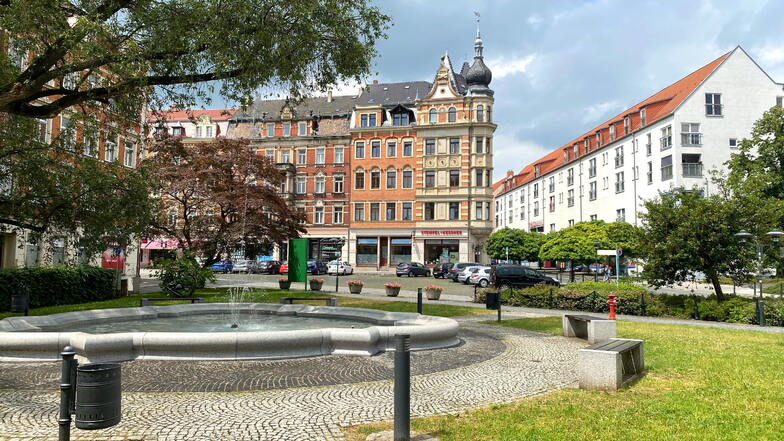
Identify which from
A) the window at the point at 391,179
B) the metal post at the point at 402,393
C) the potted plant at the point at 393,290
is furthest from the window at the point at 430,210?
the metal post at the point at 402,393

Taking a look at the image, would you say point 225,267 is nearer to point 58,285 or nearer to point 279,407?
point 58,285

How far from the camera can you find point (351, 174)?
2212 inches

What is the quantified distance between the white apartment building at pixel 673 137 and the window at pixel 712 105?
72 mm

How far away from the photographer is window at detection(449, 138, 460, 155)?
52250 mm

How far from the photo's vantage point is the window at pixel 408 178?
54.2 metres

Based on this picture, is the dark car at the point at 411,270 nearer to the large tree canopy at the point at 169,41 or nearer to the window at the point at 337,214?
the window at the point at 337,214

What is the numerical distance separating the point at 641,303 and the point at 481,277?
16.4m

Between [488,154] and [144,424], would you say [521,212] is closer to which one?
[488,154]

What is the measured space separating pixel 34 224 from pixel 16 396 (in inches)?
418

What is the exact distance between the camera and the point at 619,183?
165 feet

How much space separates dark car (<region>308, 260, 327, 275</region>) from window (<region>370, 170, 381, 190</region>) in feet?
36.8

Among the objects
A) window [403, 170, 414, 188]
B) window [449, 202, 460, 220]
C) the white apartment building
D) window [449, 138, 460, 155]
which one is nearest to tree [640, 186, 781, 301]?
the white apartment building

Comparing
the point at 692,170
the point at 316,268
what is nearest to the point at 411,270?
the point at 316,268

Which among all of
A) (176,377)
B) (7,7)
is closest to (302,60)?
(7,7)
